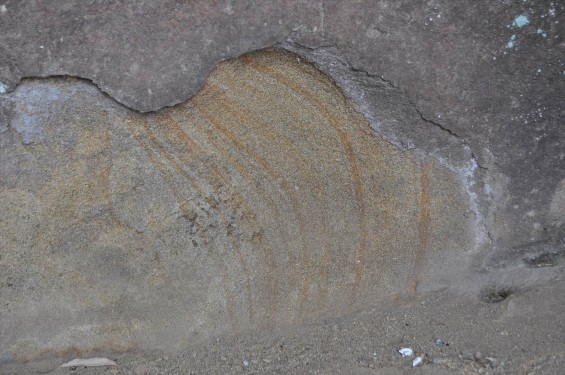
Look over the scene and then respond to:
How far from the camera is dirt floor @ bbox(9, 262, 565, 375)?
5.50ft

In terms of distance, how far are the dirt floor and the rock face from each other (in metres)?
0.05

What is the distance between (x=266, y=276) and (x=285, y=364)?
250mm

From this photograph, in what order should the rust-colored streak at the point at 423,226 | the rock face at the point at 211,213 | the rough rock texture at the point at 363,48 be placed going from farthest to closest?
the rust-colored streak at the point at 423,226
the rock face at the point at 211,213
the rough rock texture at the point at 363,48

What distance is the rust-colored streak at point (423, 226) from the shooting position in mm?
1606

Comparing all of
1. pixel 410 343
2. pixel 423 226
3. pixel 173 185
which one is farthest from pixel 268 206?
pixel 410 343

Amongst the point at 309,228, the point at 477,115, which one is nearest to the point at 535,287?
the point at 477,115

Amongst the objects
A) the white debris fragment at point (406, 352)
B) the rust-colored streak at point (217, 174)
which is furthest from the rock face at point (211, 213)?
the white debris fragment at point (406, 352)

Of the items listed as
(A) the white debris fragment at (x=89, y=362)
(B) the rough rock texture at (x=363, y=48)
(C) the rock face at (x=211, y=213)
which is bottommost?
(A) the white debris fragment at (x=89, y=362)

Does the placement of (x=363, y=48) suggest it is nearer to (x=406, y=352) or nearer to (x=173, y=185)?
(x=173, y=185)

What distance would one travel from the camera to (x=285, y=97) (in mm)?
1523

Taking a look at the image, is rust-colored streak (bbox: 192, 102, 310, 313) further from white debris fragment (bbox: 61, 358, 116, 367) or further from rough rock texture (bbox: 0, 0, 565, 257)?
white debris fragment (bbox: 61, 358, 116, 367)

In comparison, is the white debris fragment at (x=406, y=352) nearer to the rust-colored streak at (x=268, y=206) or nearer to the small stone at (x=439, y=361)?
the small stone at (x=439, y=361)

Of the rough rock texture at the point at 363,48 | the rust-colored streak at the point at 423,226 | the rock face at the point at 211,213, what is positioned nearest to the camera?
the rough rock texture at the point at 363,48

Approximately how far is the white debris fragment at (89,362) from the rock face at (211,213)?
0.04 metres
